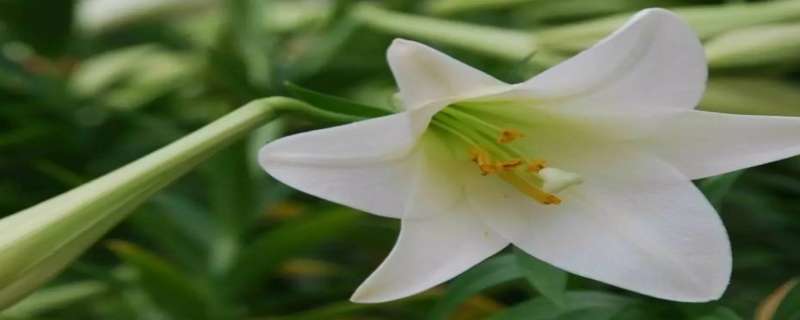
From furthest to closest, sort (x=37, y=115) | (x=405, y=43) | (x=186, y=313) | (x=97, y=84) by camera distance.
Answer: (x=97, y=84) < (x=37, y=115) < (x=186, y=313) < (x=405, y=43)

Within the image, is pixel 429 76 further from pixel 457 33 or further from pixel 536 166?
pixel 457 33

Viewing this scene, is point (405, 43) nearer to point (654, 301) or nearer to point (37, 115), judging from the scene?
point (654, 301)

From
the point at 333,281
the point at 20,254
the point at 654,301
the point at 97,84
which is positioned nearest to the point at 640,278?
the point at 654,301

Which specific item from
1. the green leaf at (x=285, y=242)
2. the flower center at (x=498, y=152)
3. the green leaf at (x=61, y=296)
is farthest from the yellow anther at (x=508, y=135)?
the green leaf at (x=61, y=296)

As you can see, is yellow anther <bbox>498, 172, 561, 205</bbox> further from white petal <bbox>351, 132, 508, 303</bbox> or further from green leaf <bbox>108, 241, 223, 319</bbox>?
green leaf <bbox>108, 241, 223, 319</bbox>

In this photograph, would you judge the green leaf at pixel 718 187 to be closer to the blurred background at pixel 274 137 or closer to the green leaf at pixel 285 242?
the blurred background at pixel 274 137

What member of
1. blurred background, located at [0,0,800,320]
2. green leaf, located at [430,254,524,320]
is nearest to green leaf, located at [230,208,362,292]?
blurred background, located at [0,0,800,320]
